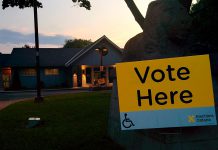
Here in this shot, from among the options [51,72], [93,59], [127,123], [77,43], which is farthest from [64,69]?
[77,43]

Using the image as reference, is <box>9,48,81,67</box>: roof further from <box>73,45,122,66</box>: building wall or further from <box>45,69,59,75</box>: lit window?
<box>73,45,122,66</box>: building wall

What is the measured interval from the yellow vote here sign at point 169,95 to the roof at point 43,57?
3908 cm

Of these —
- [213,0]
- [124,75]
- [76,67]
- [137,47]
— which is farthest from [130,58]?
[76,67]

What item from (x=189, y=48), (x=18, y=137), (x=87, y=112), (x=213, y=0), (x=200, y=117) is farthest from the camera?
(x=87, y=112)

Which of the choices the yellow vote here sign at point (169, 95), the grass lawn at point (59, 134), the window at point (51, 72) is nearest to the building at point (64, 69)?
the window at point (51, 72)

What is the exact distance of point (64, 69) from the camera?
1699 inches

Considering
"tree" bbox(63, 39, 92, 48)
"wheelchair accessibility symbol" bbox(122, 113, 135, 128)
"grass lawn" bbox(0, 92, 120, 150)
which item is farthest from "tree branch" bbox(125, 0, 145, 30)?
"tree" bbox(63, 39, 92, 48)

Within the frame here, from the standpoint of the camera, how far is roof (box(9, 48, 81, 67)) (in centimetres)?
4247

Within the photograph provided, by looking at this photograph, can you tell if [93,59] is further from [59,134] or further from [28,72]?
[59,134]

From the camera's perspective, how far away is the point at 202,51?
5.65 metres

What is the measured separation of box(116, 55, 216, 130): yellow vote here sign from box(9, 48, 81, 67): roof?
128ft

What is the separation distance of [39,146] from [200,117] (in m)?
4.52

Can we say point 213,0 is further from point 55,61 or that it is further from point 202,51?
point 55,61

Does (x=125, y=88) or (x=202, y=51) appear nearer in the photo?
(x=125, y=88)
